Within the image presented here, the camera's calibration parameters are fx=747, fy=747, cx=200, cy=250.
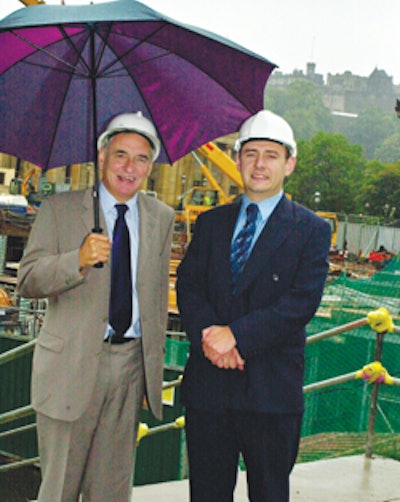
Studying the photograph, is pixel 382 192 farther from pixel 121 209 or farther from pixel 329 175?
pixel 121 209

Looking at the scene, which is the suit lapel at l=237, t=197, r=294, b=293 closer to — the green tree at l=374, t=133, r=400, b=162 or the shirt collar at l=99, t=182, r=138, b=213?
the shirt collar at l=99, t=182, r=138, b=213

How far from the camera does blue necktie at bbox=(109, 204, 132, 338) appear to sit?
3330mm

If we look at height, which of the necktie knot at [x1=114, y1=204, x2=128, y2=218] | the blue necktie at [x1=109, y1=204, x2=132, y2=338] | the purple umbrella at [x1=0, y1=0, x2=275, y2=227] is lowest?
the blue necktie at [x1=109, y1=204, x2=132, y2=338]

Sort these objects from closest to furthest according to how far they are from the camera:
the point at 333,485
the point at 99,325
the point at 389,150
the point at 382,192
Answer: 1. the point at 99,325
2. the point at 333,485
3. the point at 382,192
4. the point at 389,150

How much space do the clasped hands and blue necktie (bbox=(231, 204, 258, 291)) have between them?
0.78 feet

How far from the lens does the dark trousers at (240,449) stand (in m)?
3.19

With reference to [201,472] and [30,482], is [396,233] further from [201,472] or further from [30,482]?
[201,472]

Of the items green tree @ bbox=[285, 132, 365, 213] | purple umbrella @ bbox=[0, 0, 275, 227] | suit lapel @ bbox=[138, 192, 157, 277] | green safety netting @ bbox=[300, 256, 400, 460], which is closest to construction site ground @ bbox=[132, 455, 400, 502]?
suit lapel @ bbox=[138, 192, 157, 277]

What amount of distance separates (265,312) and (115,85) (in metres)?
1.57

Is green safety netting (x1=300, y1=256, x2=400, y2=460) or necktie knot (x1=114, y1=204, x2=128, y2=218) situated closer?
necktie knot (x1=114, y1=204, x2=128, y2=218)

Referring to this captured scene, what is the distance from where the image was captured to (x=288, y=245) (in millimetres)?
3225

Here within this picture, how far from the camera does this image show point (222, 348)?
122 inches

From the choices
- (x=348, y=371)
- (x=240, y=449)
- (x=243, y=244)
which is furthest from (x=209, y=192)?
(x=240, y=449)

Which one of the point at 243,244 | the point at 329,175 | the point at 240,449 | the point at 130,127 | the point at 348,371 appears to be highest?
the point at 329,175
